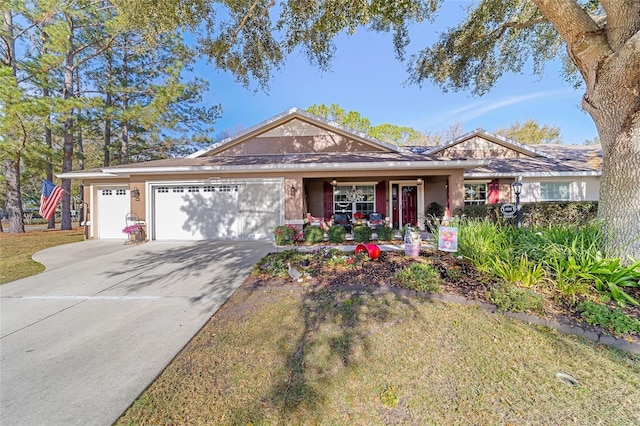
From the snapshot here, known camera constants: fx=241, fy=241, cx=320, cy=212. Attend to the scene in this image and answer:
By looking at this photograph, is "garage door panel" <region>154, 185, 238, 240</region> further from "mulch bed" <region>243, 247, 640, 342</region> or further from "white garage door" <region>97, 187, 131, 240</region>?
"mulch bed" <region>243, 247, 640, 342</region>

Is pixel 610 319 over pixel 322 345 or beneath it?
over

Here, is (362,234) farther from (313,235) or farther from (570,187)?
(570,187)

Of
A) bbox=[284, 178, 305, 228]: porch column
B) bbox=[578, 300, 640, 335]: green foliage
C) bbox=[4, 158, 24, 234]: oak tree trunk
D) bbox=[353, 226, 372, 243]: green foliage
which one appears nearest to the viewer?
bbox=[578, 300, 640, 335]: green foliage

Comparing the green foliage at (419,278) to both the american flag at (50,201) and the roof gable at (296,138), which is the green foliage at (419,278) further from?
the american flag at (50,201)

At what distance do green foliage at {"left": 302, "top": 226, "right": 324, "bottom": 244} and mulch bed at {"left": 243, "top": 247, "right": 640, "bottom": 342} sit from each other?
323cm

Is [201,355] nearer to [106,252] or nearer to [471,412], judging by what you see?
[471,412]

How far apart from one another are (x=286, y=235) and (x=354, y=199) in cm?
447

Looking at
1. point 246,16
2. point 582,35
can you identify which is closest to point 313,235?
point 246,16

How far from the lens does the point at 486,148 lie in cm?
1260

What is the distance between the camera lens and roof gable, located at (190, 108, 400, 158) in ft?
35.1

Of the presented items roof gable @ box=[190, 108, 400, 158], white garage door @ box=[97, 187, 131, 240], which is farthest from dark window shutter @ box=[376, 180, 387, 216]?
white garage door @ box=[97, 187, 131, 240]

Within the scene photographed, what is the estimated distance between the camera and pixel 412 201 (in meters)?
11.8

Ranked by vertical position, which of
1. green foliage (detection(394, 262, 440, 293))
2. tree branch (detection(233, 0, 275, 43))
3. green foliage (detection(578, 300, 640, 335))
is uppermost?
tree branch (detection(233, 0, 275, 43))

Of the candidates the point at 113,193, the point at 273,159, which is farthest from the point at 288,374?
the point at 113,193
